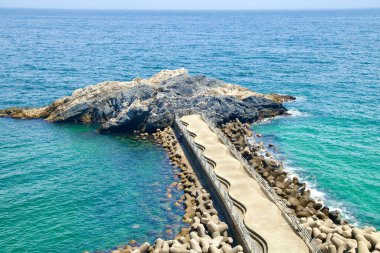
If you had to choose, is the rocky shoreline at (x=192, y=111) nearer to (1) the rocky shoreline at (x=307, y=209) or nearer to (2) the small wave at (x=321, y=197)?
(1) the rocky shoreline at (x=307, y=209)

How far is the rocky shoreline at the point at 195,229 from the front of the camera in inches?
1351

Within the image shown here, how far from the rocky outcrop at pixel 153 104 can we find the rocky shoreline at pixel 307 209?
515cm

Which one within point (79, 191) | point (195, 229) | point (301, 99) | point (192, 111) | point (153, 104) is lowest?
point (79, 191)

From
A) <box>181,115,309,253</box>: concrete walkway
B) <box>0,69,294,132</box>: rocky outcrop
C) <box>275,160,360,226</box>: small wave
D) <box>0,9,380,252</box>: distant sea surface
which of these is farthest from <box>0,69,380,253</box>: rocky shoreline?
<box>0,9,380,252</box>: distant sea surface

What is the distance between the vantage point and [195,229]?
1544 inches

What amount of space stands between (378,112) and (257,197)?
47.1m

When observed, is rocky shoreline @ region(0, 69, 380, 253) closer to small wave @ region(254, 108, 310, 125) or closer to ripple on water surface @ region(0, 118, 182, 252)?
small wave @ region(254, 108, 310, 125)

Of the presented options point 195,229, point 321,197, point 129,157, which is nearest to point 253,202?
point 195,229

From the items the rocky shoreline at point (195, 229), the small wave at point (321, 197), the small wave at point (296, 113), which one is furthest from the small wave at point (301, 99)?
the rocky shoreline at point (195, 229)

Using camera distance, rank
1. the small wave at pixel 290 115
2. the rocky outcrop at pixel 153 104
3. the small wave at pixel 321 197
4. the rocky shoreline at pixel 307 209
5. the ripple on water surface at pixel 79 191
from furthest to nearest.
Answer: the small wave at pixel 290 115, the rocky outcrop at pixel 153 104, the small wave at pixel 321 197, the ripple on water surface at pixel 79 191, the rocky shoreline at pixel 307 209

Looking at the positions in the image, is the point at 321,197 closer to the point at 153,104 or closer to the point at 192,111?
the point at 192,111

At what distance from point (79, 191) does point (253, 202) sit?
21410 mm

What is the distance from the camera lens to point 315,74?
372 ft

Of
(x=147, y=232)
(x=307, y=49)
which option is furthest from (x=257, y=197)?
(x=307, y=49)
